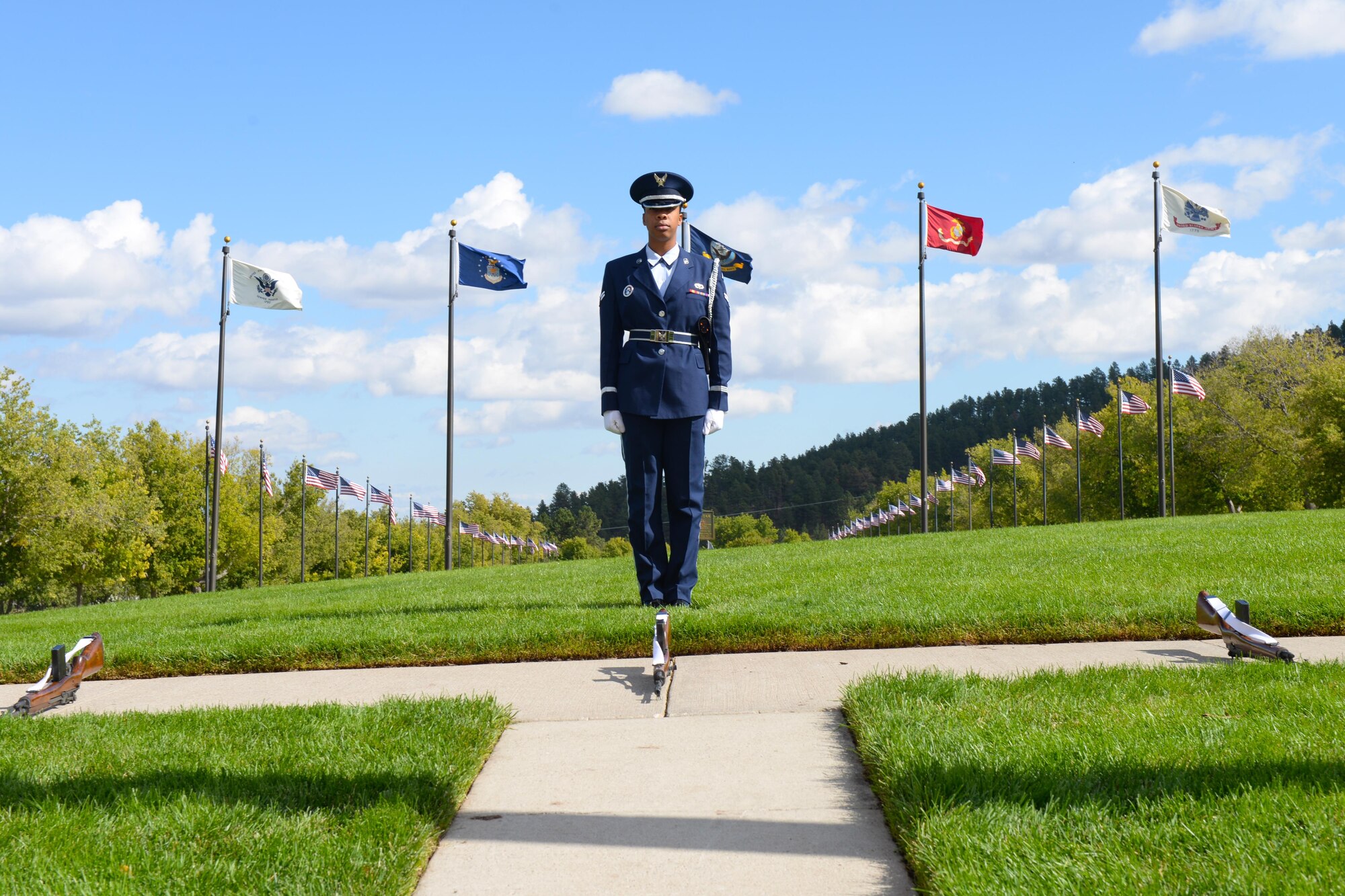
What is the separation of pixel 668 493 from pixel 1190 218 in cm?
2924

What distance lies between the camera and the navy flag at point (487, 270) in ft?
92.3

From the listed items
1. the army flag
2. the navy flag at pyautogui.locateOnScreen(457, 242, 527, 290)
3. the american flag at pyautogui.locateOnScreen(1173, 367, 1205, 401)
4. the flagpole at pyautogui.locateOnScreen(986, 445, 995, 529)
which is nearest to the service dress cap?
the navy flag at pyautogui.locateOnScreen(457, 242, 527, 290)

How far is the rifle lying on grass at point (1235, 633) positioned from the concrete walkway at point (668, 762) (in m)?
0.18

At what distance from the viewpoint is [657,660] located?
4.88 metres

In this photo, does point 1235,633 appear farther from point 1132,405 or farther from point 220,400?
point 1132,405

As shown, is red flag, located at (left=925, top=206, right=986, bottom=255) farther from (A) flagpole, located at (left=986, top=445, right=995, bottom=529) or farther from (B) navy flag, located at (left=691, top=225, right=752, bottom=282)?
(A) flagpole, located at (left=986, top=445, right=995, bottom=529)

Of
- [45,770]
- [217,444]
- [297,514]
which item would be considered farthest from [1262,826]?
[297,514]

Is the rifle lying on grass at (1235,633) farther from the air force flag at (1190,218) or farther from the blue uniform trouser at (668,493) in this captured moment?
the air force flag at (1190,218)

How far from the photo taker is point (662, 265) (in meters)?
7.14

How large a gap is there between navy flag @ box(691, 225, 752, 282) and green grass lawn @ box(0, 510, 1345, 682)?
→ 896cm

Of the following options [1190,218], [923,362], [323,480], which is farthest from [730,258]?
[323,480]

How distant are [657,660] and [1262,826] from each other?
2.57 metres

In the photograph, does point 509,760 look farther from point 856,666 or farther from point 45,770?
point 856,666

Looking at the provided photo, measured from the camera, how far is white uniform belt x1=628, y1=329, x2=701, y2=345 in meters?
7.07
